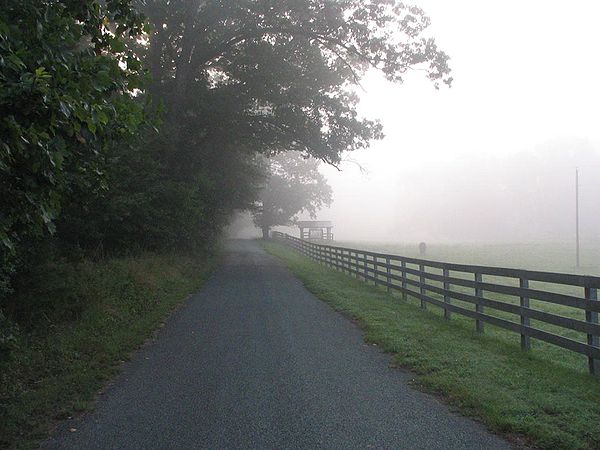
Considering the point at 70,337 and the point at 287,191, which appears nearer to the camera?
the point at 70,337

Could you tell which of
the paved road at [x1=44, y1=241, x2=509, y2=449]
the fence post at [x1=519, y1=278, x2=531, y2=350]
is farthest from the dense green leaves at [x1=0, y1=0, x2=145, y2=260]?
the fence post at [x1=519, y1=278, x2=531, y2=350]

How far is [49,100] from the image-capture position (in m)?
3.07

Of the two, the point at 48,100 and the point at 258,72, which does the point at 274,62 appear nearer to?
the point at 258,72

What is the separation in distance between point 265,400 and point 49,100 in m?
3.51

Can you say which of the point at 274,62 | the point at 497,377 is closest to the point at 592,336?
the point at 497,377

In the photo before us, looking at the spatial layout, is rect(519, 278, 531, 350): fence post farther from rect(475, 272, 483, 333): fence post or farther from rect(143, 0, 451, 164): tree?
rect(143, 0, 451, 164): tree

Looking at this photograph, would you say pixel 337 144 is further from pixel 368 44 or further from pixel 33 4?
pixel 33 4

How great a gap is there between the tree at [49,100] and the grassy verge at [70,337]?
180 centimetres

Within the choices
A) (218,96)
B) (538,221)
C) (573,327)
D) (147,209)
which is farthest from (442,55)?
(538,221)

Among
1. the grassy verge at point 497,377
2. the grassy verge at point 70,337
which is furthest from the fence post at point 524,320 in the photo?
the grassy verge at point 70,337

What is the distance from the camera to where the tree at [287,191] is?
58.0m

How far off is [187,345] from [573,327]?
5.36m

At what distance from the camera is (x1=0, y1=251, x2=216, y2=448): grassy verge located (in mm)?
4949

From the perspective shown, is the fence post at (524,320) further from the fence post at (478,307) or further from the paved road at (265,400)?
the paved road at (265,400)
